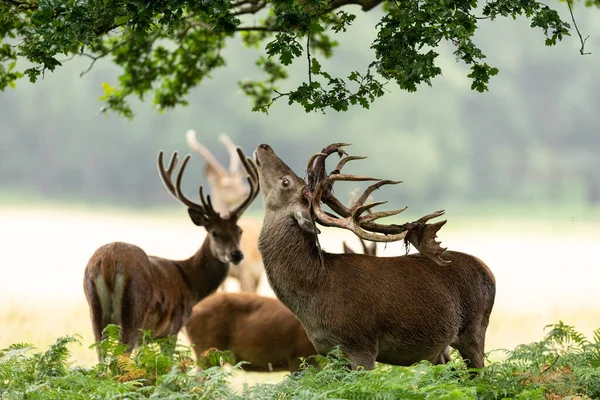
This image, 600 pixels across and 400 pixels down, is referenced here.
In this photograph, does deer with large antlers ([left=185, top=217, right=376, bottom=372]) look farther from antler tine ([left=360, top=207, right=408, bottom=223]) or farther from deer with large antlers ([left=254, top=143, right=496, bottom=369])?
antler tine ([left=360, top=207, right=408, bottom=223])

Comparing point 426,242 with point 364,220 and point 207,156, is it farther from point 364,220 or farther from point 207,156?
point 207,156

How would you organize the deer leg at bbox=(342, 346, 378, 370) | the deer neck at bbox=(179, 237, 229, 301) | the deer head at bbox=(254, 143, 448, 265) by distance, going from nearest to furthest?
1. the deer leg at bbox=(342, 346, 378, 370)
2. the deer head at bbox=(254, 143, 448, 265)
3. the deer neck at bbox=(179, 237, 229, 301)

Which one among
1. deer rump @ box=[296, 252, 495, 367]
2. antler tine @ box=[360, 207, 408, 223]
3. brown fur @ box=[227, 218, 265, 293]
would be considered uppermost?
brown fur @ box=[227, 218, 265, 293]

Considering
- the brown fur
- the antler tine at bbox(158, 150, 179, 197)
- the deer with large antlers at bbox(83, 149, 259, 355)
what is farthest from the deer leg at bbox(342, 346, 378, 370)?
the brown fur

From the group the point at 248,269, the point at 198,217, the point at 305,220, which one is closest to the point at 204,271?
the point at 198,217

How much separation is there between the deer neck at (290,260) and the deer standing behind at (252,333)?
103 inches

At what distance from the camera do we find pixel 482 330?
596 centimetres

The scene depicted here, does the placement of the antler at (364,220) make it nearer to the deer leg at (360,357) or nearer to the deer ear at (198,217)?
the deer leg at (360,357)

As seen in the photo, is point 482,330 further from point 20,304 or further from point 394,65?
point 20,304

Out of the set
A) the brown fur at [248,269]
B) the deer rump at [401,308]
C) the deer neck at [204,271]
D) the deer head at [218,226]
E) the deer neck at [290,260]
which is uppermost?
the brown fur at [248,269]

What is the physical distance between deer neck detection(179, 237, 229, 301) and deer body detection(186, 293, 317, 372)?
0.55 ft

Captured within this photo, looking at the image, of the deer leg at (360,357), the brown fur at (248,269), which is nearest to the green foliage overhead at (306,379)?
the deer leg at (360,357)

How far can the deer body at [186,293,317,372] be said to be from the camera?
8.39 metres

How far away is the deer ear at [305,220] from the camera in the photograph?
5680 mm
